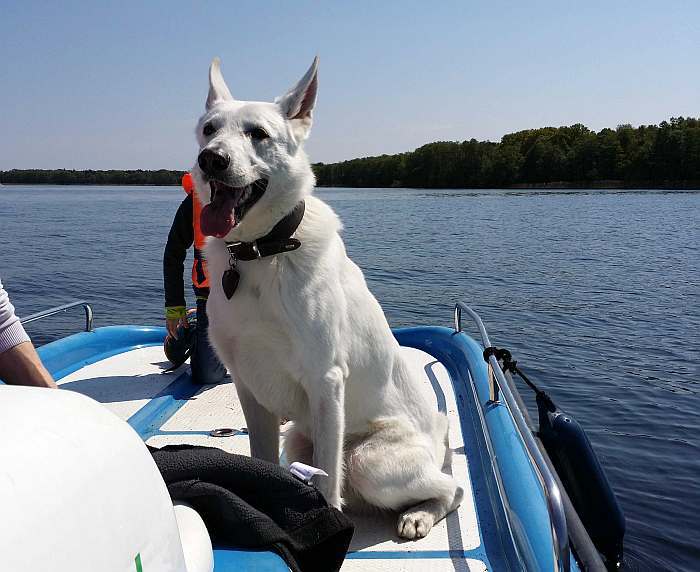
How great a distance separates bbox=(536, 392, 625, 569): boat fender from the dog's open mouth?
90.4 inches

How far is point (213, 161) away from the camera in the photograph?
266 cm

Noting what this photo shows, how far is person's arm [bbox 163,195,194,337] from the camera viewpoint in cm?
527

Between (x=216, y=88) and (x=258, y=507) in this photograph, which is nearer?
(x=258, y=507)

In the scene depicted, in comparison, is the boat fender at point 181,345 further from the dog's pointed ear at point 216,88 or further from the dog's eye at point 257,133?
the dog's eye at point 257,133

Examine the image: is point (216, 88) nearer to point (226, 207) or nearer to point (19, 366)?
point (226, 207)

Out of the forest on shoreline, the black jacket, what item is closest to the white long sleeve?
the black jacket

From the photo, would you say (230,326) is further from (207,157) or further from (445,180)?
(445,180)

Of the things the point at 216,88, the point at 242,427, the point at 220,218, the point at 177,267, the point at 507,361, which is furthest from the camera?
the point at 177,267

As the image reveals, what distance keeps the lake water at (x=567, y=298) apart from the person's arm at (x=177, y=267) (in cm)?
422

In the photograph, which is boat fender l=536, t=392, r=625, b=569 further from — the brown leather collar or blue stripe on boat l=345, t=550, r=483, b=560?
the brown leather collar

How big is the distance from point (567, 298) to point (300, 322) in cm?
1404

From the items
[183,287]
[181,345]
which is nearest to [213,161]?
[183,287]

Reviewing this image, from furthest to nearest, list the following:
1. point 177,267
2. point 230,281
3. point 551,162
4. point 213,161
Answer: point 551,162
point 177,267
point 230,281
point 213,161

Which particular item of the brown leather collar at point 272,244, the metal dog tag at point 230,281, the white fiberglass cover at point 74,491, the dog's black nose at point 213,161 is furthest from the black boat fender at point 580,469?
the white fiberglass cover at point 74,491
